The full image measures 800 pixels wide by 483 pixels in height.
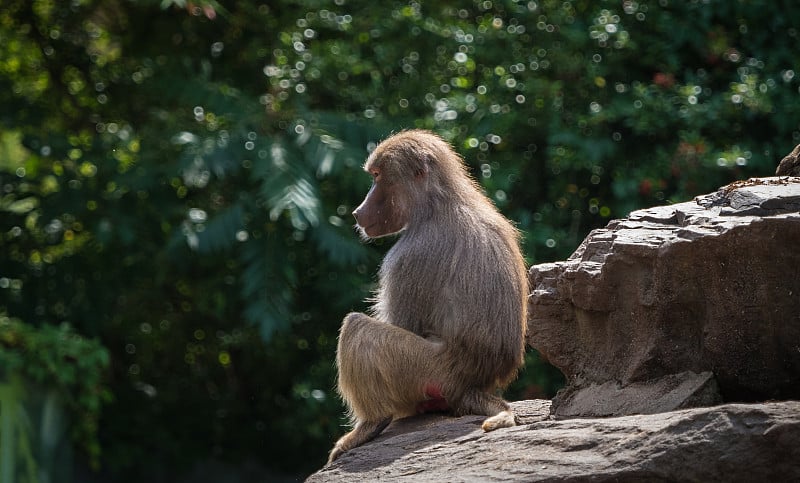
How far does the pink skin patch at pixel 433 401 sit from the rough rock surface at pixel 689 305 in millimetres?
498

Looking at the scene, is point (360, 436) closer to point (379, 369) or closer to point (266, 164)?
point (379, 369)

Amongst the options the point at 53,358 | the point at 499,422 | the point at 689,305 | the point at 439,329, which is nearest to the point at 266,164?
the point at 53,358

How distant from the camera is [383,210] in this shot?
473cm

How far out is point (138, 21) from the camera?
919cm

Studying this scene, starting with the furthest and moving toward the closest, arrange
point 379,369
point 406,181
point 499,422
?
1. point 406,181
2. point 379,369
3. point 499,422

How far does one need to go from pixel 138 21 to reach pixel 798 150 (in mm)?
6442

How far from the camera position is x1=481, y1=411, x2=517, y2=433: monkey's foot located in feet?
12.7

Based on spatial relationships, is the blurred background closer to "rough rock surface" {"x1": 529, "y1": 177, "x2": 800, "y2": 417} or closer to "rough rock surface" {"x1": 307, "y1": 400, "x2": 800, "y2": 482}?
"rough rock surface" {"x1": 529, "y1": 177, "x2": 800, "y2": 417}

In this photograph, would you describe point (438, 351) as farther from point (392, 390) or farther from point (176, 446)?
point (176, 446)

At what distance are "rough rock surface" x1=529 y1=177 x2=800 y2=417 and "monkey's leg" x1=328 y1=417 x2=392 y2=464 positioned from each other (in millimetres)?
744

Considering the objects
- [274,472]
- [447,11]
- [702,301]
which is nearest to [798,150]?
[702,301]

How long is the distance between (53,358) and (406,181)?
4.01 metres

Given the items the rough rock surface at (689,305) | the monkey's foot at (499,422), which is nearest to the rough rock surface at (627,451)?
the monkey's foot at (499,422)

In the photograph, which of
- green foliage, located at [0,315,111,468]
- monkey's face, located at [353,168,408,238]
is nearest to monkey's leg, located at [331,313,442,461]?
monkey's face, located at [353,168,408,238]
